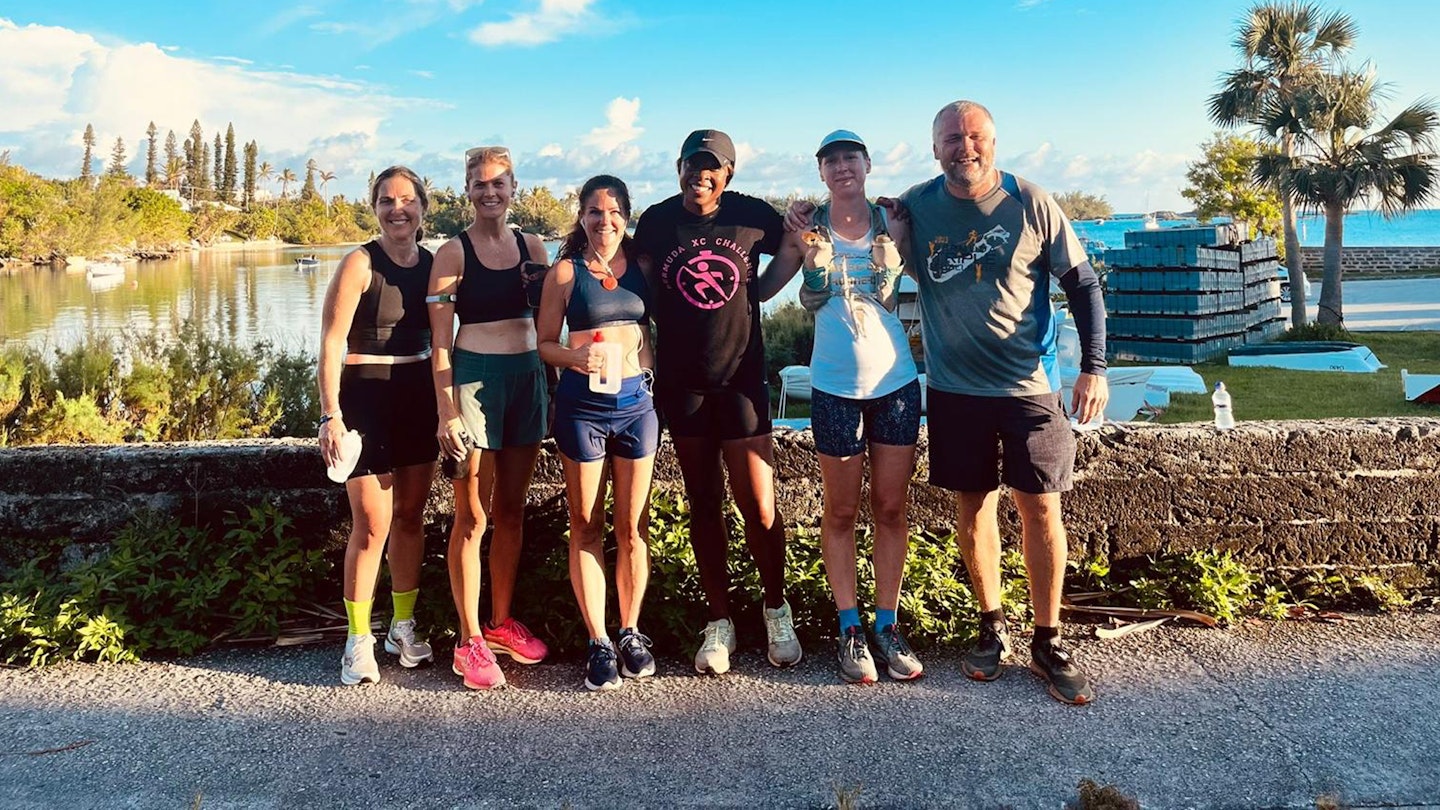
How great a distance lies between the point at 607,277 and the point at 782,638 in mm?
1428

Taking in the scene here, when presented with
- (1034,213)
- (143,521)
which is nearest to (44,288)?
(143,521)

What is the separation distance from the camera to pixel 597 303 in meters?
3.62

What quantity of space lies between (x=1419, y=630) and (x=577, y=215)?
3529mm

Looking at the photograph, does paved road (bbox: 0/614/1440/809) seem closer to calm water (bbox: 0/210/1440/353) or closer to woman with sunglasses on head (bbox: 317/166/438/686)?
woman with sunglasses on head (bbox: 317/166/438/686)

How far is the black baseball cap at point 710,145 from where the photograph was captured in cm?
359

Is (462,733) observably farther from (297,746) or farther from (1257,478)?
(1257,478)

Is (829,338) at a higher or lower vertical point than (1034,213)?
lower

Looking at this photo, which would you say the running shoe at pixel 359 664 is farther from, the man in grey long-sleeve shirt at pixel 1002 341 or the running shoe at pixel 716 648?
the man in grey long-sleeve shirt at pixel 1002 341

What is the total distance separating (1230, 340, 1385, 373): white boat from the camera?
14.1 metres

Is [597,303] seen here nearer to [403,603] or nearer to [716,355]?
[716,355]

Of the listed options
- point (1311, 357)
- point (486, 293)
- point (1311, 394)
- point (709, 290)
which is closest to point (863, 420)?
point (709, 290)

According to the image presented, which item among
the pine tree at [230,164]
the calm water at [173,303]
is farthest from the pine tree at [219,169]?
the calm water at [173,303]

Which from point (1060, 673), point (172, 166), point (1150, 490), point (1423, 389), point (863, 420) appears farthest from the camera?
point (172, 166)

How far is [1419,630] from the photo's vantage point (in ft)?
13.0
